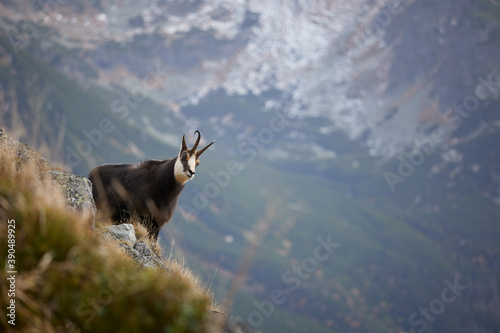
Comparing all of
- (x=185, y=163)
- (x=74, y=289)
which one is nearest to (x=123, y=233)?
(x=185, y=163)

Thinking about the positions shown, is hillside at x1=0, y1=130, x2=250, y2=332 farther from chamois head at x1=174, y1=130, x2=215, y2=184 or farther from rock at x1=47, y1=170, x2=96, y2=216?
chamois head at x1=174, y1=130, x2=215, y2=184

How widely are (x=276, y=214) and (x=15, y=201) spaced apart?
3.82 metres

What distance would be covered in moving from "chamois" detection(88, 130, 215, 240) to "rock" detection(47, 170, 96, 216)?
7.34ft

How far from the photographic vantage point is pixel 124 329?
4.84 meters

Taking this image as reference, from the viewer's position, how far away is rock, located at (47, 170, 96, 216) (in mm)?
9859

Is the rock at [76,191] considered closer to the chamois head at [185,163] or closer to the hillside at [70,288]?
the chamois head at [185,163]

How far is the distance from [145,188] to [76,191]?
347cm

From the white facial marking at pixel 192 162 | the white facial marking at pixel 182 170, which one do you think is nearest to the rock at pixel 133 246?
the white facial marking at pixel 182 170

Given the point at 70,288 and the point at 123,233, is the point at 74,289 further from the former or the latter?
the point at 123,233

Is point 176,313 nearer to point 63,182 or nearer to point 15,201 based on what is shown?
point 15,201

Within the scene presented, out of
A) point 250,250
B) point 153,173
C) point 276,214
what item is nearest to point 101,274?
point 250,250

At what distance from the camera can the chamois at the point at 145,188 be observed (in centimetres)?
1334

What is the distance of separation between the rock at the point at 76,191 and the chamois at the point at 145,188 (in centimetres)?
224

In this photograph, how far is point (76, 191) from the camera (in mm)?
10297
